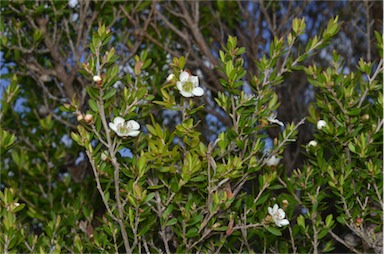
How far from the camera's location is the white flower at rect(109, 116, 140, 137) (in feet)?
7.97

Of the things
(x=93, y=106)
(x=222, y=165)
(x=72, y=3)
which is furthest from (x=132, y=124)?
(x=72, y=3)

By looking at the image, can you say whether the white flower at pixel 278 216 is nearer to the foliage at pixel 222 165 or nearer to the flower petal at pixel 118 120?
the foliage at pixel 222 165

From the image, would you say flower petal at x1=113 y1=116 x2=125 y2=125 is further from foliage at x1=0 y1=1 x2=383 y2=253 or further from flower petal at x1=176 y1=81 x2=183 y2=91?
flower petal at x1=176 y1=81 x2=183 y2=91

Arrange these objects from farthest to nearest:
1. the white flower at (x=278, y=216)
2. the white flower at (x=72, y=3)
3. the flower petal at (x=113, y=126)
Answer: the white flower at (x=72, y=3) < the white flower at (x=278, y=216) < the flower petal at (x=113, y=126)

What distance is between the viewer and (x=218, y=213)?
271cm

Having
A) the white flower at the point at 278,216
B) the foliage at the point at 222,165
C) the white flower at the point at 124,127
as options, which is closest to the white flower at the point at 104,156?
the foliage at the point at 222,165

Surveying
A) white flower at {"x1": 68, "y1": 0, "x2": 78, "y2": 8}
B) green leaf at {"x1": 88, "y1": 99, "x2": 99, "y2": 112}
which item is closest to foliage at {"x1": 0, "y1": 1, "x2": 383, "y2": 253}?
green leaf at {"x1": 88, "y1": 99, "x2": 99, "y2": 112}

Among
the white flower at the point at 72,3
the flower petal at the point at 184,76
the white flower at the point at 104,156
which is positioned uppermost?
the flower petal at the point at 184,76

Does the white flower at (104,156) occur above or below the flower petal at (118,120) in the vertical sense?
below

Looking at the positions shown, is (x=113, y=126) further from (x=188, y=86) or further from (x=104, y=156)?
(x=188, y=86)

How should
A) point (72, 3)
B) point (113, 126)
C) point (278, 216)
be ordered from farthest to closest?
point (72, 3)
point (278, 216)
point (113, 126)

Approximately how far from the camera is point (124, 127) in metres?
2.45

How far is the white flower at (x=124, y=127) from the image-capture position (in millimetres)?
2428

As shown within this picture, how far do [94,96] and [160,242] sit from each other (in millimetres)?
1070
